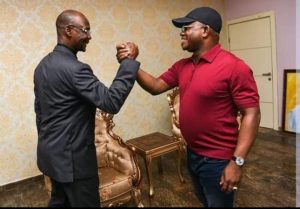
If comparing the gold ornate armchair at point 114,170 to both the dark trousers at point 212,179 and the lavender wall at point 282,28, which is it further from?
the lavender wall at point 282,28

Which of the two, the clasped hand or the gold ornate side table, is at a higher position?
the clasped hand

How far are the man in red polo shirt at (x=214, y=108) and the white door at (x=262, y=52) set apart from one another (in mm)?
3331

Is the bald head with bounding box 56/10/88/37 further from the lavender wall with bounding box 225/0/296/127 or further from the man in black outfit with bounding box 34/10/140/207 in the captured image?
the lavender wall with bounding box 225/0/296/127

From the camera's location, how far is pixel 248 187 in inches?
107

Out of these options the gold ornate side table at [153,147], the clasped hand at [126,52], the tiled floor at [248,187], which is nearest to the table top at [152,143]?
the gold ornate side table at [153,147]

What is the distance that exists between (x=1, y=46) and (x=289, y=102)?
12.9 feet

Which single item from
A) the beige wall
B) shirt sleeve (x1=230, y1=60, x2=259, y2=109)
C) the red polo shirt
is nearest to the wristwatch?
the red polo shirt

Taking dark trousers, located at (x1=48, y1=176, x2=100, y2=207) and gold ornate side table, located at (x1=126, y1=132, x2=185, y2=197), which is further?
gold ornate side table, located at (x1=126, y1=132, x2=185, y2=197)

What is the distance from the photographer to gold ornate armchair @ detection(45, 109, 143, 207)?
2.23 meters

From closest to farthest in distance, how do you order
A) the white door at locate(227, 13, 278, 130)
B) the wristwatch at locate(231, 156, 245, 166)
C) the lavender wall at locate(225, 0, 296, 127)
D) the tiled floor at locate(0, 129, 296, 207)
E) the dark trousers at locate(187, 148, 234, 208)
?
1. the wristwatch at locate(231, 156, 245, 166)
2. the dark trousers at locate(187, 148, 234, 208)
3. the tiled floor at locate(0, 129, 296, 207)
4. the lavender wall at locate(225, 0, 296, 127)
5. the white door at locate(227, 13, 278, 130)

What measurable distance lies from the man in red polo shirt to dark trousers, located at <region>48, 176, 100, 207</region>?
563 millimetres

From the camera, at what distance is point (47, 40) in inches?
123

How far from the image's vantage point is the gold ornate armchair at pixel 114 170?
7.33 ft

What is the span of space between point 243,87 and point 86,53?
249 centimetres
